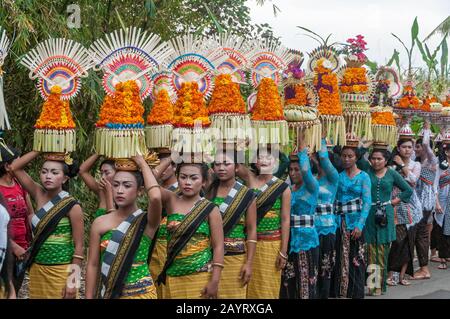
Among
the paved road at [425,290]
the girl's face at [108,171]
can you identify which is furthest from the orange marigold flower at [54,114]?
the paved road at [425,290]

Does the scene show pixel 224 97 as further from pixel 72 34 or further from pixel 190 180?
pixel 72 34

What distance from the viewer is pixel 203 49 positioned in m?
Result: 5.23

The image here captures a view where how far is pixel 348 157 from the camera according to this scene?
285 inches

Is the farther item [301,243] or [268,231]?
[301,243]

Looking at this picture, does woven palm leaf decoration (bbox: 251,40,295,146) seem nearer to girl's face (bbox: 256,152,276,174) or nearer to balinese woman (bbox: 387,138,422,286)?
girl's face (bbox: 256,152,276,174)

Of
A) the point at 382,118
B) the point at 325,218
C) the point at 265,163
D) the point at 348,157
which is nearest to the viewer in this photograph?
the point at 265,163

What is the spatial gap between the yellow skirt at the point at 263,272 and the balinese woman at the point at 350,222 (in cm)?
168

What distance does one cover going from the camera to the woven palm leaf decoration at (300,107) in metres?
6.22

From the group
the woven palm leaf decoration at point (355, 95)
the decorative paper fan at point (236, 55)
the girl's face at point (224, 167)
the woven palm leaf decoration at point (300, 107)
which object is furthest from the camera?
the woven palm leaf decoration at point (355, 95)

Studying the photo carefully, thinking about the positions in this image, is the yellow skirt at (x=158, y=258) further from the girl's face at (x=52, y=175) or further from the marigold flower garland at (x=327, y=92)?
the marigold flower garland at (x=327, y=92)

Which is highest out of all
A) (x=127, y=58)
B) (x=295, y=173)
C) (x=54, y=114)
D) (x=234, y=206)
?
(x=127, y=58)

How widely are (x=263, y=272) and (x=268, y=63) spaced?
5.77 feet

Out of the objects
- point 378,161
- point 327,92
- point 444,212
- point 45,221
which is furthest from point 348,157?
point 45,221

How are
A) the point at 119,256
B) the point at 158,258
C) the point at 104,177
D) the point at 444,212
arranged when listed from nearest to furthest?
the point at 119,256 → the point at 104,177 → the point at 158,258 → the point at 444,212
